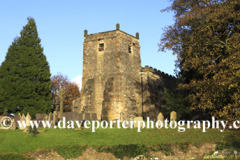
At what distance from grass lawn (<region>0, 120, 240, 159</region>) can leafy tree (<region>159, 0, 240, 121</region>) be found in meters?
1.68

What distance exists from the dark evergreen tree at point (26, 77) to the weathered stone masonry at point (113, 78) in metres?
4.85

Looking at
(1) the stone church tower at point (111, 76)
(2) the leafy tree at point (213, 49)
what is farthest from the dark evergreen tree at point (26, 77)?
(2) the leafy tree at point (213, 49)

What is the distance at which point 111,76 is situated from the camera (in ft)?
109

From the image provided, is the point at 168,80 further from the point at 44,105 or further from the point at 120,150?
the point at 120,150

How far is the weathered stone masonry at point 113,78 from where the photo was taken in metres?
32.3

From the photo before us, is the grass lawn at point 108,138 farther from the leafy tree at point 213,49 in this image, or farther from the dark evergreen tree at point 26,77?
the dark evergreen tree at point 26,77

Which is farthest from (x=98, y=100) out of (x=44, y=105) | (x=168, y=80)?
(x=168, y=80)

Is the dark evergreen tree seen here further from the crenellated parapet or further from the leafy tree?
the leafy tree

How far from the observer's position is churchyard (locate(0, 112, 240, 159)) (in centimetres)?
1364

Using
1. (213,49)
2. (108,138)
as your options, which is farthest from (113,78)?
(108,138)

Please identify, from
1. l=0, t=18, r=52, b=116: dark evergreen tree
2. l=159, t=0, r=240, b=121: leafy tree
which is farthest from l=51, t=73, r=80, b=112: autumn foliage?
l=159, t=0, r=240, b=121: leafy tree

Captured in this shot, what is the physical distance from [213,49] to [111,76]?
15.7 metres

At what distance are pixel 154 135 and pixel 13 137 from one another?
8492 millimetres

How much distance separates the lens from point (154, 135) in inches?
682
